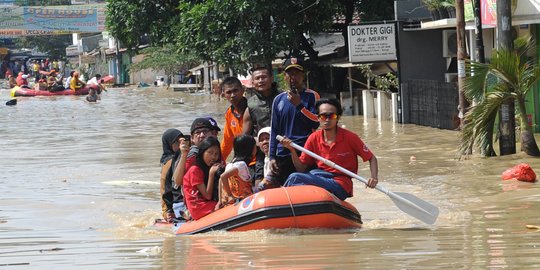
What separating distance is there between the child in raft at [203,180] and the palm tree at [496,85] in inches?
261

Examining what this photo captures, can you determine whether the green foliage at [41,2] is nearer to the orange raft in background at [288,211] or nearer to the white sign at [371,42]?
the white sign at [371,42]

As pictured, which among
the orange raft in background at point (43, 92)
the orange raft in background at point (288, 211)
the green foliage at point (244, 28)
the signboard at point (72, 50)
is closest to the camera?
the orange raft in background at point (288, 211)

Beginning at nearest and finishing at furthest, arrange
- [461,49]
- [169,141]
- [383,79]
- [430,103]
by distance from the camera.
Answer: [169,141], [461,49], [430,103], [383,79]

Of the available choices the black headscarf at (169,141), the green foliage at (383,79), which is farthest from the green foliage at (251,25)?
the black headscarf at (169,141)

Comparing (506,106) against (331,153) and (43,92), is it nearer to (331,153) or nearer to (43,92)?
(331,153)

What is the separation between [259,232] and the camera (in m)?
9.89

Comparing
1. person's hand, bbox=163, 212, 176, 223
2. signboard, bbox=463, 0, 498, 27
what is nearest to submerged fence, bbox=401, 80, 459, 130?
signboard, bbox=463, 0, 498, 27

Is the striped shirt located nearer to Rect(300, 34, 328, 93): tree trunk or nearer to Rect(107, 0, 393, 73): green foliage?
Rect(107, 0, 393, 73): green foliage

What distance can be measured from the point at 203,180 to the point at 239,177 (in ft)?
1.17

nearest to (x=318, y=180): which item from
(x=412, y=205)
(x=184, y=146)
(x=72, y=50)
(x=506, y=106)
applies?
(x=412, y=205)

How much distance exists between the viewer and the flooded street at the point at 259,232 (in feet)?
28.2

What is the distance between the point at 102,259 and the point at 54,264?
397 mm

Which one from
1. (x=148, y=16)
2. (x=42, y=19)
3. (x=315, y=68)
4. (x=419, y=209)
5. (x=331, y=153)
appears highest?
Result: (x=42, y=19)

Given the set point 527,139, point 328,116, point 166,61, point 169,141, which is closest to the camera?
point 328,116
